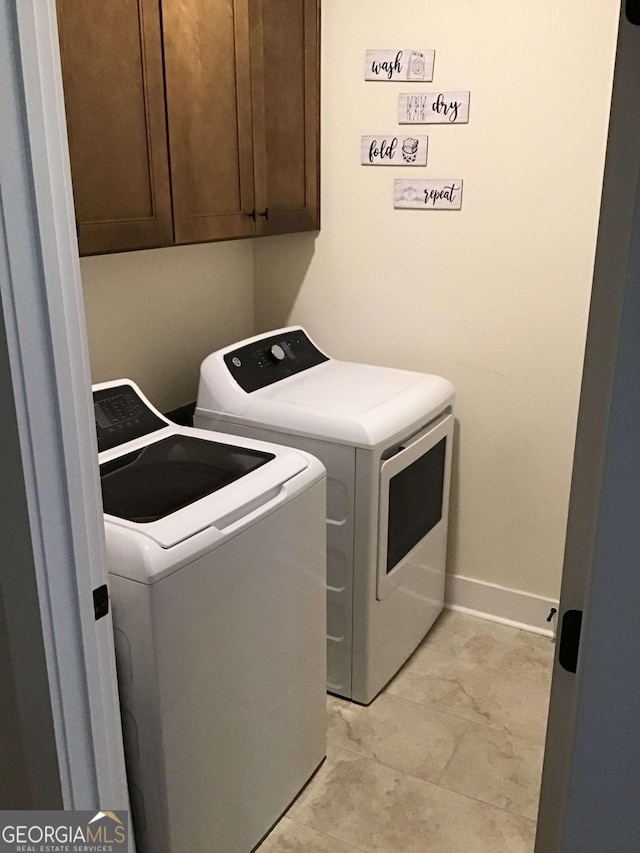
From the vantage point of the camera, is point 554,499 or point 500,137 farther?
point 554,499

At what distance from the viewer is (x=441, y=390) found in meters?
2.42

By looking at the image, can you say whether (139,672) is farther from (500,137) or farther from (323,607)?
(500,137)

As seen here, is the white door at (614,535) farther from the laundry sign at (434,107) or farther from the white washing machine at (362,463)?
the laundry sign at (434,107)

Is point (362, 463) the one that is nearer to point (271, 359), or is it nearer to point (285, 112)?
point (271, 359)

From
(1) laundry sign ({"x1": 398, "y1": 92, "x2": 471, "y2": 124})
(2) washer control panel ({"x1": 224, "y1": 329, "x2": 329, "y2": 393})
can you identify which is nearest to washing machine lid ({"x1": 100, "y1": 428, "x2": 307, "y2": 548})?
(2) washer control panel ({"x1": 224, "y1": 329, "x2": 329, "y2": 393})

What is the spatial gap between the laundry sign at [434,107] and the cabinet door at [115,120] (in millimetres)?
900

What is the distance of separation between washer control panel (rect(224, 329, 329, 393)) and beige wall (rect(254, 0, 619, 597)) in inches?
7.3

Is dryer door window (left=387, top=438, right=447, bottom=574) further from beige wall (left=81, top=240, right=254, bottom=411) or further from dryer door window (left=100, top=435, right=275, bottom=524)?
beige wall (left=81, top=240, right=254, bottom=411)

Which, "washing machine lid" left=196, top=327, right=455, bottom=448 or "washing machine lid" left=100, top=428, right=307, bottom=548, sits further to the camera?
"washing machine lid" left=196, top=327, right=455, bottom=448

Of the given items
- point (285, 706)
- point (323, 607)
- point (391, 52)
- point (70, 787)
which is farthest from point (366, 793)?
point (391, 52)

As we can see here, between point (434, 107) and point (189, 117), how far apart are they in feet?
2.78

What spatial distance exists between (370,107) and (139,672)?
189 centimetres

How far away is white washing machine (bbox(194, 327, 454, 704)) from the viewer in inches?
83.7

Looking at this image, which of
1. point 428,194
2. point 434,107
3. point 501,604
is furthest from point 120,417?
point 501,604
